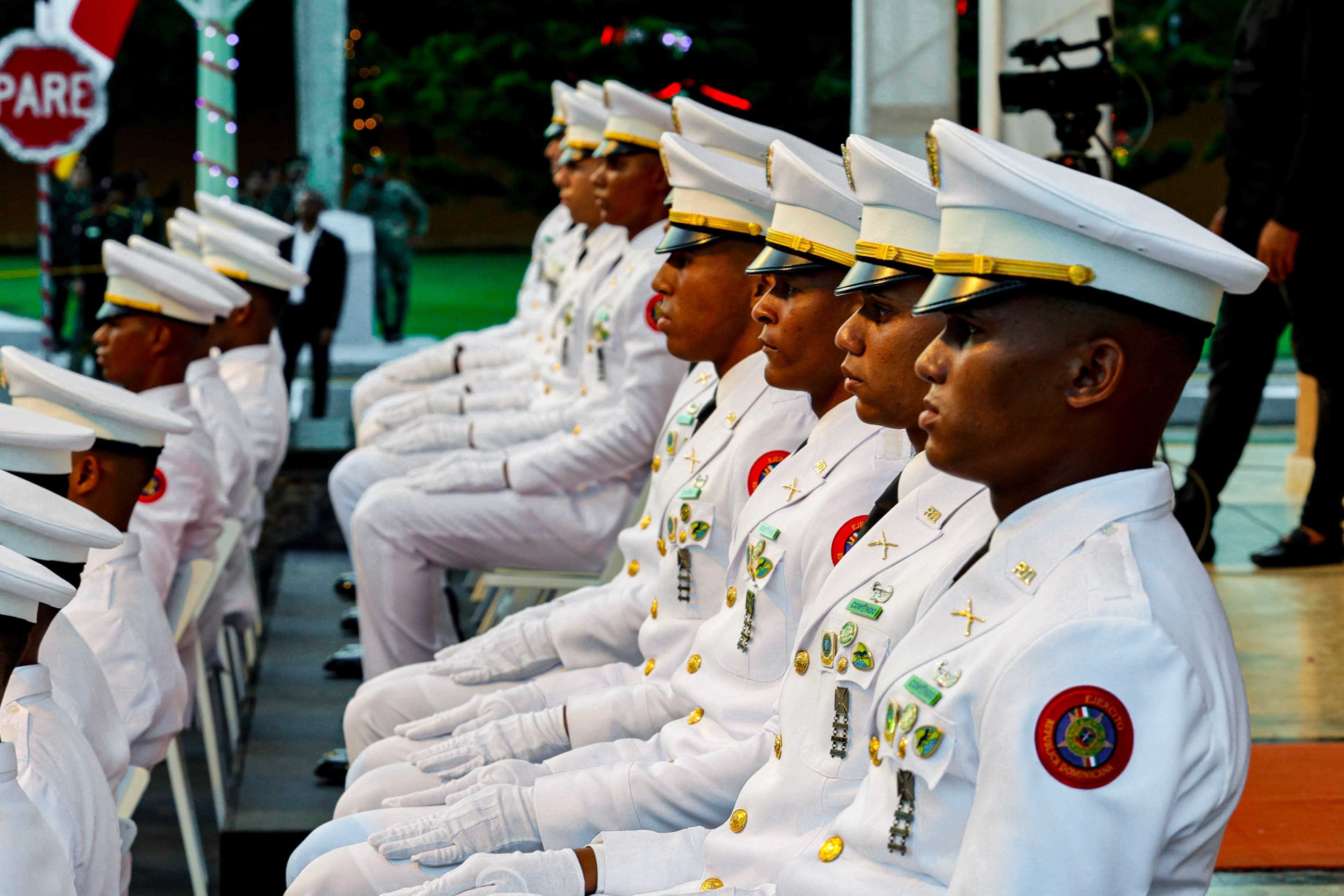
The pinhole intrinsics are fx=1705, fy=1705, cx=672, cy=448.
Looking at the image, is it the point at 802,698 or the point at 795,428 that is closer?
the point at 802,698

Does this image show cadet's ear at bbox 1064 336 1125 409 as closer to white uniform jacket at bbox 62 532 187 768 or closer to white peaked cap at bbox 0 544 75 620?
white peaked cap at bbox 0 544 75 620

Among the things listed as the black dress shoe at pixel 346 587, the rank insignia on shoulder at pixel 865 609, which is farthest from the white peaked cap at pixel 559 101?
the rank insignia on shoulder at pixel 865 609

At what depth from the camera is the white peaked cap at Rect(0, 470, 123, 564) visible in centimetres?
206

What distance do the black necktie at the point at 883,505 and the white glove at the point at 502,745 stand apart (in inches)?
28.2

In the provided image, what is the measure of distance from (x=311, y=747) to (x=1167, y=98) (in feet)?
43.8

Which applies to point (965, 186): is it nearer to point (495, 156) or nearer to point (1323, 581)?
point (1323, 581)

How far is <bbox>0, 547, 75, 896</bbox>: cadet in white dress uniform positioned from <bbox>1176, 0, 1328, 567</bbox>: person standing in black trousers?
341cm

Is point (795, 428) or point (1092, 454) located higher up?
point (1092, 454)

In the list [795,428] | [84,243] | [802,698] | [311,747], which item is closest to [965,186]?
[802,698]

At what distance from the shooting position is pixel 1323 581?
4711 mm

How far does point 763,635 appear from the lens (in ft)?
7.30

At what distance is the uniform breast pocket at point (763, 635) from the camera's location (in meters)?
2.21

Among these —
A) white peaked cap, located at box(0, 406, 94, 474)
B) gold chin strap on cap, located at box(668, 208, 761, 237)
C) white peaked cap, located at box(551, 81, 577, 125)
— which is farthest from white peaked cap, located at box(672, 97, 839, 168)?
white peaked cap, located at box(551, 81, 577, 125)

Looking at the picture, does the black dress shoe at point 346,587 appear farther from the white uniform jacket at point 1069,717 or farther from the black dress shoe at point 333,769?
the white uniform jacket at point 1069,717
